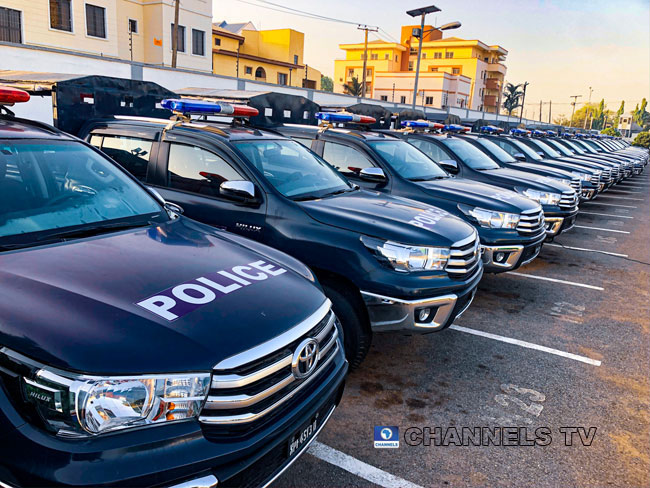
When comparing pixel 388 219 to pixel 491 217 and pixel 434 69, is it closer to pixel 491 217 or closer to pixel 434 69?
pixel 491 217

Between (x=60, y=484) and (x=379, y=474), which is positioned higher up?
(x=60, y=484)

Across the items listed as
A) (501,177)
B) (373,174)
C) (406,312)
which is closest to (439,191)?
(373,174)

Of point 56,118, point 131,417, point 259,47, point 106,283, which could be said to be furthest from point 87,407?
point 259,47

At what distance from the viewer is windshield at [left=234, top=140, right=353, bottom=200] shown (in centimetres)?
411

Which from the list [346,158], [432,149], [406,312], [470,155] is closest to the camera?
[406,312]

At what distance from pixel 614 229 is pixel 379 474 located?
32.9 feet

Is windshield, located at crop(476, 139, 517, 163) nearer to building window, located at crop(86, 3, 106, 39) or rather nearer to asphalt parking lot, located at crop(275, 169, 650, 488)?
asphalt parking lot, located at crop(275, 169, 650, 488)

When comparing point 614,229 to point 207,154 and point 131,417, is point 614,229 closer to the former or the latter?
point 207,154

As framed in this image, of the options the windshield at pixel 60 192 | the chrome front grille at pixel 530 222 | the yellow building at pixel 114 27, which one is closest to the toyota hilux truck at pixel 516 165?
the chrome front grille at pixel 530 222

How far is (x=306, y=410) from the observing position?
211 centimetres

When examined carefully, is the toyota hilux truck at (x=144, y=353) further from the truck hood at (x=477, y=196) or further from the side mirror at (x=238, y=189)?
the truck hood at (x=477, y=196)

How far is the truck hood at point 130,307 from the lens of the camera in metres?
1.67

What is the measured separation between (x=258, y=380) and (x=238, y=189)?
203cm

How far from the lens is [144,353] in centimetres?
171
